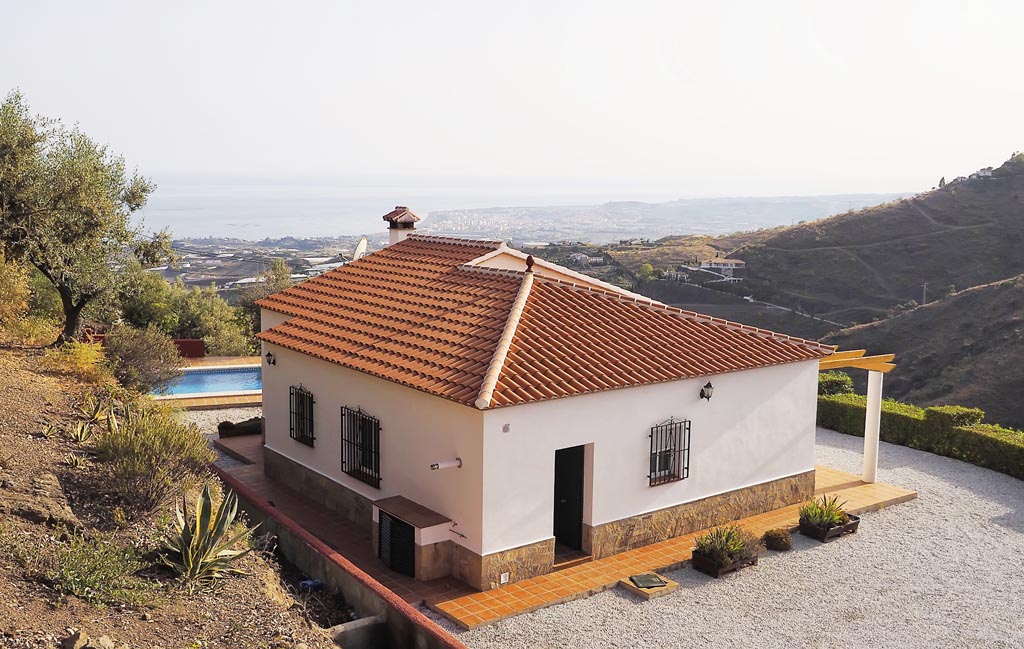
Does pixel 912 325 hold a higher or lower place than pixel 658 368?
A: lower

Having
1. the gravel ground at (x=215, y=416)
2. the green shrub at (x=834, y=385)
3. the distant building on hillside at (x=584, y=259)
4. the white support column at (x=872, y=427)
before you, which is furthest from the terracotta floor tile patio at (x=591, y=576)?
the distant building on hillside at (x=584, y=259)

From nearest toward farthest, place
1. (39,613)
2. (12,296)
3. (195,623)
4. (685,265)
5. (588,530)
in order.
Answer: (39,613) → (195,623) → (588,530) → (12,296) → (685,265)

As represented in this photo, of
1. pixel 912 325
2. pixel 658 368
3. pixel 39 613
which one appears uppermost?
pixel 658 368

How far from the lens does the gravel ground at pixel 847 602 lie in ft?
34.8

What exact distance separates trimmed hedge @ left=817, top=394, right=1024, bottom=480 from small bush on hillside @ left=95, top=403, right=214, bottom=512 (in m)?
15.7

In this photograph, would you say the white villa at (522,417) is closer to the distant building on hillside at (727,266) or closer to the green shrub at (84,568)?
the green shrub at (84,568)

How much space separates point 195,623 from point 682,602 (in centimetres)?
641

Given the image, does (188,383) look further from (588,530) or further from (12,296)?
(588,530)

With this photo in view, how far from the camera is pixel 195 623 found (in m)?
8.02

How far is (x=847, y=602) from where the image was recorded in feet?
38.5

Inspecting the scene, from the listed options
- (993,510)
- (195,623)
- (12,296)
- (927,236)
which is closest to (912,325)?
(927,236)

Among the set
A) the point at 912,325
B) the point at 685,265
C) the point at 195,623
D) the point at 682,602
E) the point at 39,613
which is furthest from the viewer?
the point at 685,265

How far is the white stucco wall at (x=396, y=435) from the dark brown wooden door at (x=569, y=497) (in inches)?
70.8

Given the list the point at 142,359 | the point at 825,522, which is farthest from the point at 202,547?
the point at 142,359
